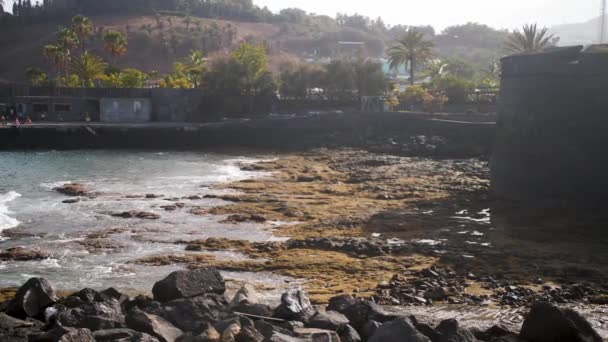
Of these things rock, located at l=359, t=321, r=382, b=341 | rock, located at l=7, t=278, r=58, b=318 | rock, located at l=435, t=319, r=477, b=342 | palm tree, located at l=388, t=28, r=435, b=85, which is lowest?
rock, located at l=7, t=278, r=58, b=318

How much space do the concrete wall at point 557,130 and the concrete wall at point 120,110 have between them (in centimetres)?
3523

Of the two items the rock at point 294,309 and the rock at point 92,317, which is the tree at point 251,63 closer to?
the rock at point 294,309

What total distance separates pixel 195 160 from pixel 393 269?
2624cm

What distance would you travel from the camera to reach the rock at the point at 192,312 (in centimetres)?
923

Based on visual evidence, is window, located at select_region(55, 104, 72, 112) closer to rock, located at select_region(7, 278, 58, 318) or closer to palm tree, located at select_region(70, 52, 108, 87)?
palm tree, located at select_region(70, 52, 108, 87)

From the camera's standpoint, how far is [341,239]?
1705 centimetres

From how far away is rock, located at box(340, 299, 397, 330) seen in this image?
30.8 ft

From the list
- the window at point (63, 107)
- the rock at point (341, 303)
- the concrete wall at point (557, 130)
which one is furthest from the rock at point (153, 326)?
the window at point (63, 107)

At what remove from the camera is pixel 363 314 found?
9.55 metres

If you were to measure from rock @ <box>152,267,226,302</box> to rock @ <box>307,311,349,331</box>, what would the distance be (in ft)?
6.97

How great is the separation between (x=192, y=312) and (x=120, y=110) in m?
46.7

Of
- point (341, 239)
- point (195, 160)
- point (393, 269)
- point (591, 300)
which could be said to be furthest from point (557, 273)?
point (195, 160)

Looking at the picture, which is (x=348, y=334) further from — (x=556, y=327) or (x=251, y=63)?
(x=251, y=63)

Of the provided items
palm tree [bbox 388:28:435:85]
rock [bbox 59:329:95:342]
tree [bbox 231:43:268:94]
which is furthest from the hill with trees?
rock [bbox 59:329:95:342]
